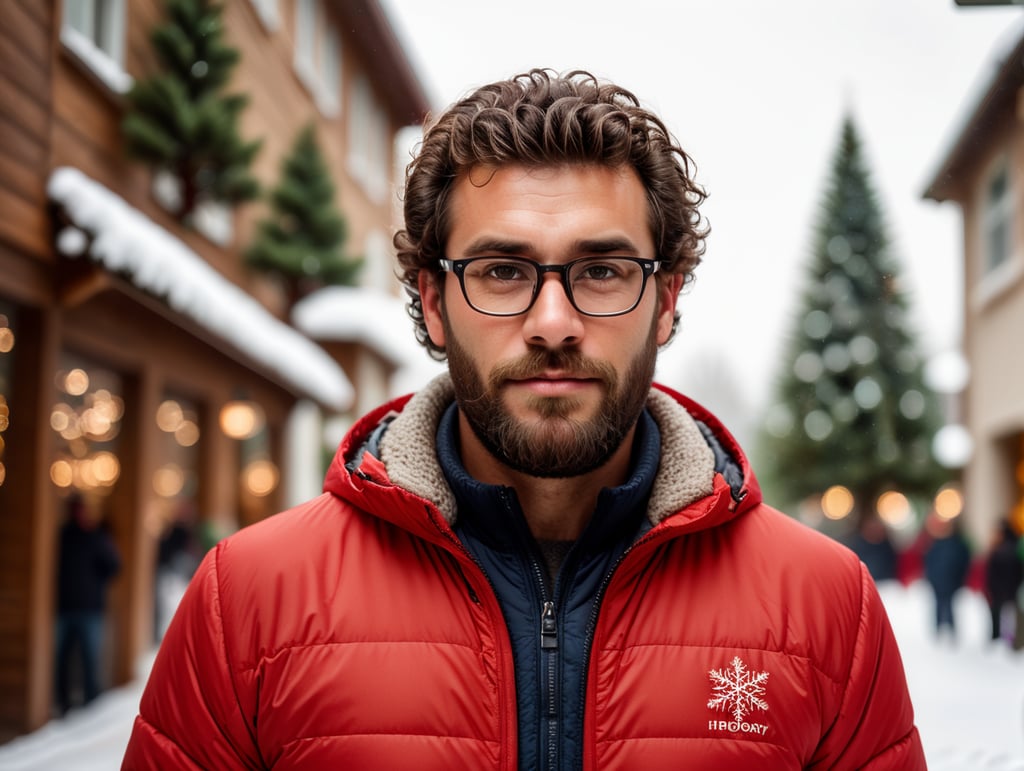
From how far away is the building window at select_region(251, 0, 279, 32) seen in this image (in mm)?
5531

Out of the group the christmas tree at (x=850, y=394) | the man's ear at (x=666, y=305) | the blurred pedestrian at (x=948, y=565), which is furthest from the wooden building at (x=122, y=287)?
the christmas tree at (x=850, y=394)

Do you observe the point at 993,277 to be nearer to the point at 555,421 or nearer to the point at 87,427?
the point at 87,427

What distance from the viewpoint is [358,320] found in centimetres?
987

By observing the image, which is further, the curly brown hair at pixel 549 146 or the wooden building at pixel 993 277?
the wooden building at pixel 993 277

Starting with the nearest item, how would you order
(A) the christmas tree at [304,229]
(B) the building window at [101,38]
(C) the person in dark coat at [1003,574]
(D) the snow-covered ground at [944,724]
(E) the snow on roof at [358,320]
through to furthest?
(D) the snow-covered ground at [944,724] → (B) the building window at [101,38] → (A) the christmas tree at [304,229] → (E) the snow on roof at [358,320] → (C) the person in dark coat at [1003,574]

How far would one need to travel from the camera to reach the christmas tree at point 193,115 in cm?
491

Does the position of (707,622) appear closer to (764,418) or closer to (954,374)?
(954,374)

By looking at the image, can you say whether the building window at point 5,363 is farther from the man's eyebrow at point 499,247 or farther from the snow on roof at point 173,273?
the man's eyebrow at point 499,247

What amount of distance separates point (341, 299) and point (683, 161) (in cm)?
746

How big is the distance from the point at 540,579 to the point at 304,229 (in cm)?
622

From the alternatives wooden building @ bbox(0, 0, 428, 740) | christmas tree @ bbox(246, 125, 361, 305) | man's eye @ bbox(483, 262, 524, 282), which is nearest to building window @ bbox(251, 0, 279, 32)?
wooden building @ bbox(0, 0, 428, 740)

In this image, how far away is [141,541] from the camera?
7984 millimetres

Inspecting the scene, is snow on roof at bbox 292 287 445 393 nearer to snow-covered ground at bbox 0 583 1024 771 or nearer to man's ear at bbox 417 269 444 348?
snow-covered ground at bbox 0 583 1024 771

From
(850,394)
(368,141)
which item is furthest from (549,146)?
(850,394)
